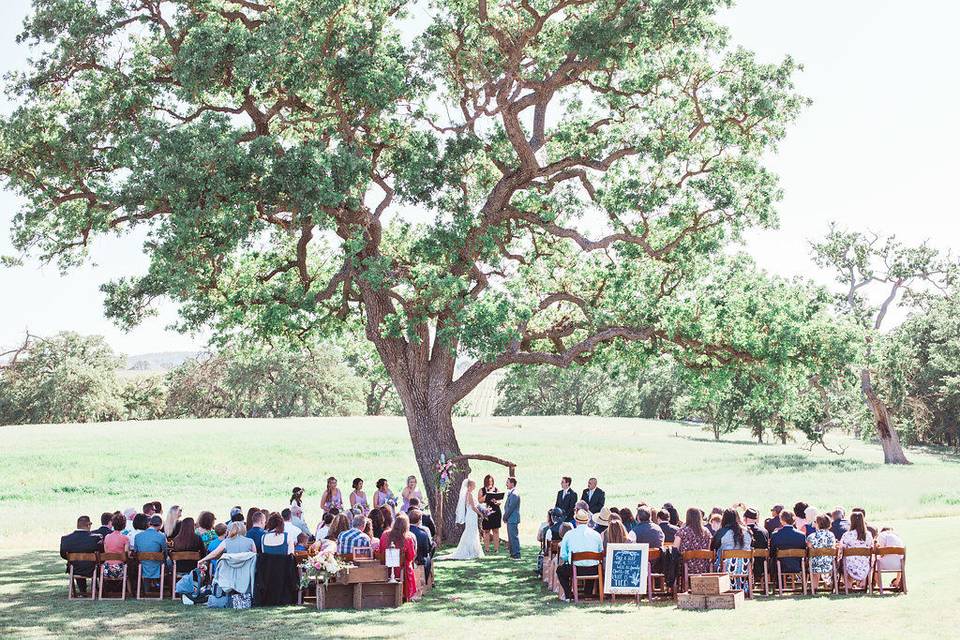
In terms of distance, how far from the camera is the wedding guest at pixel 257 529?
1562 centimetres

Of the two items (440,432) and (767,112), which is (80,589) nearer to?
(440,432)

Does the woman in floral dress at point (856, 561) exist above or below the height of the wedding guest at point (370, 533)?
below

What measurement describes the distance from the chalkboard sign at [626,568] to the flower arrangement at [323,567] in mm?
4148

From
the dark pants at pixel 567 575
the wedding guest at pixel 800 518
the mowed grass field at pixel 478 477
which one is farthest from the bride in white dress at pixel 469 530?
the wedding guest at pixel 800 518

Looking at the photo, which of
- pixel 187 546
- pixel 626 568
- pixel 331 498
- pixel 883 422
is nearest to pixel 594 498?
pixel 626 568

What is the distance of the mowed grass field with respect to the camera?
522 inches

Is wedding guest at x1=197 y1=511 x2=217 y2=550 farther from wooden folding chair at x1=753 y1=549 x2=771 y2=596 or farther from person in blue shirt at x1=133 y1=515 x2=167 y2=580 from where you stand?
wooden folding chair at x1=753 y1=549 x2=771 y2=596

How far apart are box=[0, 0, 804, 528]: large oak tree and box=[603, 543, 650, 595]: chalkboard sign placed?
23.6ft

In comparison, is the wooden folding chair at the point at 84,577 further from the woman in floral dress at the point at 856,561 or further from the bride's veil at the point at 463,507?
the woman in floral dress at the point at 856,561

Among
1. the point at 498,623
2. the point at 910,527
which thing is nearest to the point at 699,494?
the point at 910,527

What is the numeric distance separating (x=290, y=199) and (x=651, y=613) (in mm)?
11609

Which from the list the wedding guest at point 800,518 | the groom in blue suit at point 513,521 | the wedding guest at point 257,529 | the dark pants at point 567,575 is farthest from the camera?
the groom in blue suit at point 513,521

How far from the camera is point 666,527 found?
53.5 feet

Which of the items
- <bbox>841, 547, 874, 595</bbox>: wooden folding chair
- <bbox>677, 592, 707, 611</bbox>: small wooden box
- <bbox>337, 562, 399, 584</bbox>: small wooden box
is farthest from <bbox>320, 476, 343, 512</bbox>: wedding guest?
<bbox>841, 547, 874, 595</bbox>: wooden folding chair
